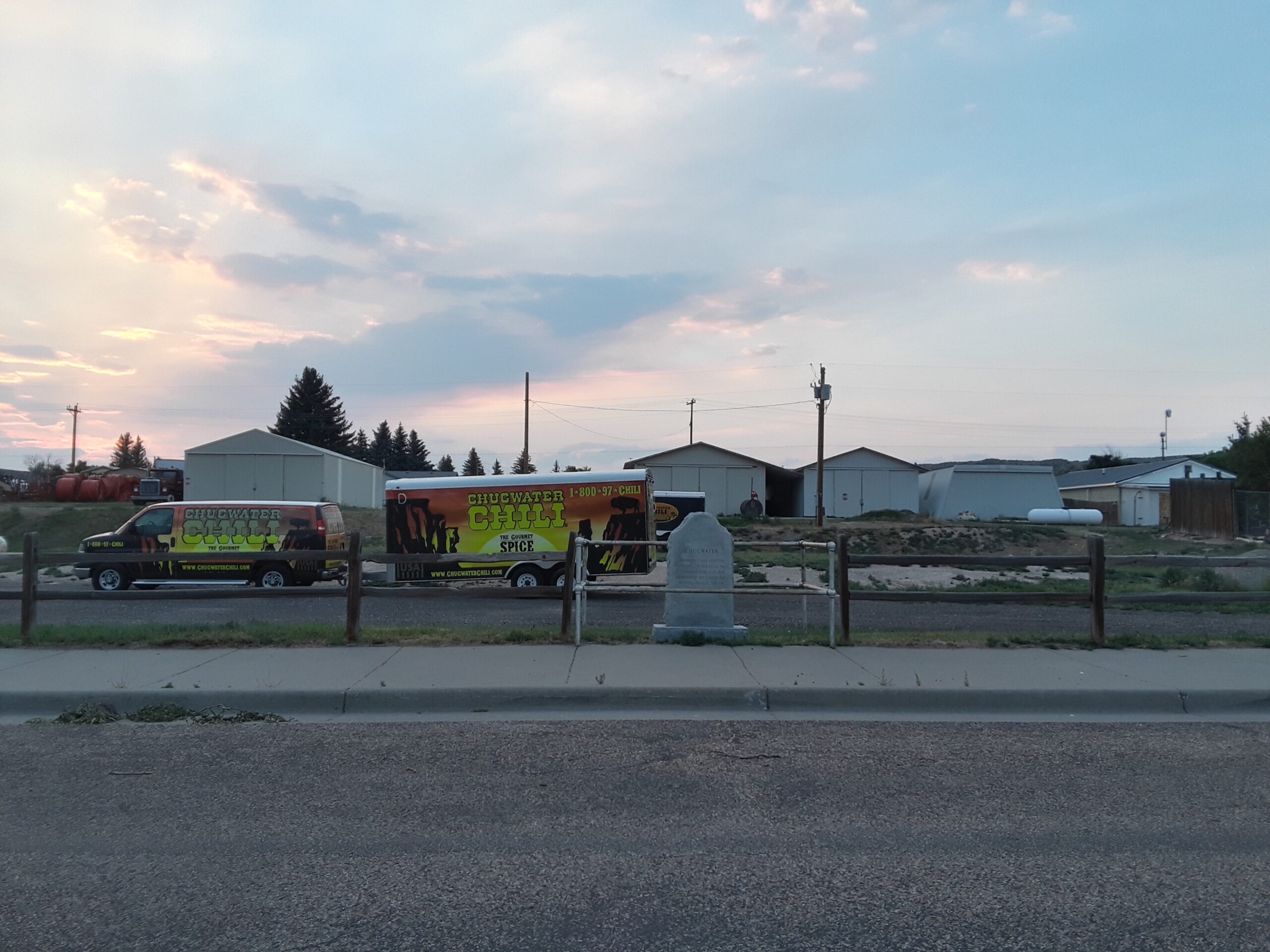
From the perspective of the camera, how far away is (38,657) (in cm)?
986

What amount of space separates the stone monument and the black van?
10852 mm

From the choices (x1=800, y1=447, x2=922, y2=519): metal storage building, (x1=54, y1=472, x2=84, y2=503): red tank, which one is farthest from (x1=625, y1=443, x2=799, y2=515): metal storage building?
(x1=54, y1=472, x2=84, y2=503): red tank

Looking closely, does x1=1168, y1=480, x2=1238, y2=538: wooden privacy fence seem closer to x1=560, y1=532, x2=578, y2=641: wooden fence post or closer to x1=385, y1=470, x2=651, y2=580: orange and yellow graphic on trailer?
x1=385, y1=470, x2=651, y2=580: orange and yellow graphic on trailer

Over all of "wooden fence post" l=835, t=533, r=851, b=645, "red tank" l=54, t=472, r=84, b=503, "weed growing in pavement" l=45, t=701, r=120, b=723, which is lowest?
"weed growing in pavement" l=45, t=701, r=120, b=723

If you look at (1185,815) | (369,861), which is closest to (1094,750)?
(1185,815)

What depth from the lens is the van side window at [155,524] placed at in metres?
20.5

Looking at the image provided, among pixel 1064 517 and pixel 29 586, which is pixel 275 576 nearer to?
pixel 29 586

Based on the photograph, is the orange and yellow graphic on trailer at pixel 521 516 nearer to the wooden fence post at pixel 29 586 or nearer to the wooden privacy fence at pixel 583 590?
the wooden privacy fence at pixel 583 590

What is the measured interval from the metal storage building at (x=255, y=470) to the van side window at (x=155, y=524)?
1161 inches

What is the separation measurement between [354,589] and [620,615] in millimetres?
6680

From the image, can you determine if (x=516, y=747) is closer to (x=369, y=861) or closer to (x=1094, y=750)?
(x=369, y=861)

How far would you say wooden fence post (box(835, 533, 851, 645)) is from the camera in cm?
1059

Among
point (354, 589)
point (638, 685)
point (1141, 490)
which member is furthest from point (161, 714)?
point (1141, 490)

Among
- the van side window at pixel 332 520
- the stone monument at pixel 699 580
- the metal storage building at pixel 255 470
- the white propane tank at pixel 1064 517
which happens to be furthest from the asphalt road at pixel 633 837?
the white propane tank at pixel 1064 517
